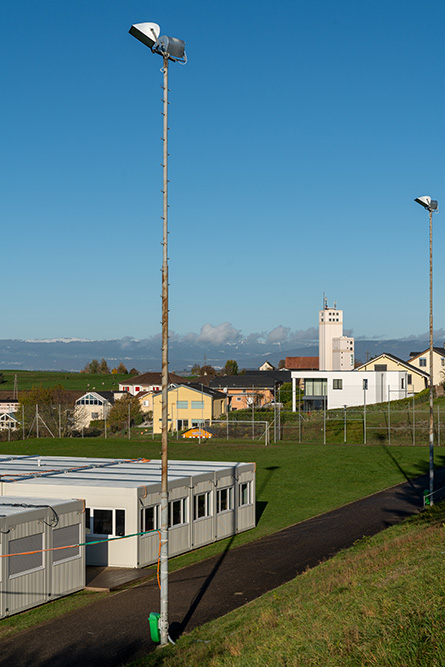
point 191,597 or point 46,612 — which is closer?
point 46,612

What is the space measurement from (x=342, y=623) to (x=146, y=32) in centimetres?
1419

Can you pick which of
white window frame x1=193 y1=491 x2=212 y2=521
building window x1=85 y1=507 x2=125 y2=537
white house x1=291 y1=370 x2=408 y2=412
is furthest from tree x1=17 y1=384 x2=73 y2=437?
building window x1=85 y1=507 x2=125 y2=537

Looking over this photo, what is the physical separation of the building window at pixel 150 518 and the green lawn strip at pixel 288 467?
161 centimetres

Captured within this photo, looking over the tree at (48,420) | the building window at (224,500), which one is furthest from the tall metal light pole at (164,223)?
the tree at (48,420)

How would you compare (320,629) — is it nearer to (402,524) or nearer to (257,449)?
(402,524)

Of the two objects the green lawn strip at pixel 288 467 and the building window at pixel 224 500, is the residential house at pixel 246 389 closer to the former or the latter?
the green lawn strip at pixel 288 467

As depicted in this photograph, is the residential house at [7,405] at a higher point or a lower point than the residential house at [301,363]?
lower

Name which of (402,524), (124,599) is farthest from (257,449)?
(124,599)

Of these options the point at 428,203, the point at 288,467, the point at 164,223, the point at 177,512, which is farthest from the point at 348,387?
the point at 164,223

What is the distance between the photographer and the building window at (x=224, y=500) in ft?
108

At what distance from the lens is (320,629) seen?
50.0ft

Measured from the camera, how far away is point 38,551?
22.8 meters

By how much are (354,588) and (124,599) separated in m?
8.33

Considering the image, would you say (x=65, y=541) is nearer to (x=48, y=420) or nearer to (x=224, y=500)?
(x=224, y=500)
